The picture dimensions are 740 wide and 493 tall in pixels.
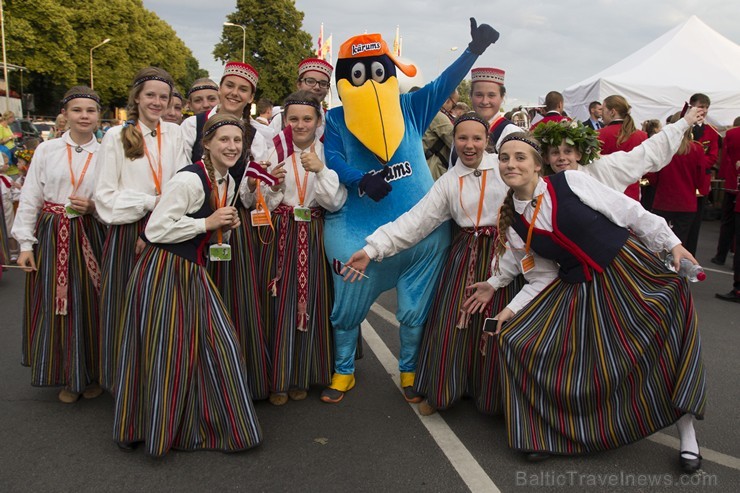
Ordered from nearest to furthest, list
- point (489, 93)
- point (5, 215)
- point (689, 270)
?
1. point (689, 270)
2. point (489, 93)
3. point (5, 215)

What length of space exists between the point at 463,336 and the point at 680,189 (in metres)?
4.43

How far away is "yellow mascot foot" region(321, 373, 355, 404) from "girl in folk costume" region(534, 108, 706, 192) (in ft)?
5.88

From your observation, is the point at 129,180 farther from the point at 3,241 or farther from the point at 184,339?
the point at 3,241

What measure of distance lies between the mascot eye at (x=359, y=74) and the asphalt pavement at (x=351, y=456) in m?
1.92

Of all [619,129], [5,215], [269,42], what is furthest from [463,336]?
[269,42]

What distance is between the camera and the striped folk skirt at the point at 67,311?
3.37 m

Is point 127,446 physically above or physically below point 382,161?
below

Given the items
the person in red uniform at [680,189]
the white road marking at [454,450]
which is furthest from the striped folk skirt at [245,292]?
the person in red uniform at [680,189]

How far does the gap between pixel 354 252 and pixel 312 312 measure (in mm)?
463

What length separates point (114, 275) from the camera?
127 inches

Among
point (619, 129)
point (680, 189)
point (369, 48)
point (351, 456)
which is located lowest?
point (351, 456)

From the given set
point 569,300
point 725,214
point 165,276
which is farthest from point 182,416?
point 725,214

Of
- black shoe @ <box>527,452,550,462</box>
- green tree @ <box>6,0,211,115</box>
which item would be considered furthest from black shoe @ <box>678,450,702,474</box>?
green tree @ <box>6,0,211,115</box>

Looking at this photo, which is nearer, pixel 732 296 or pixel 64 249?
Result: pixel 64 249
